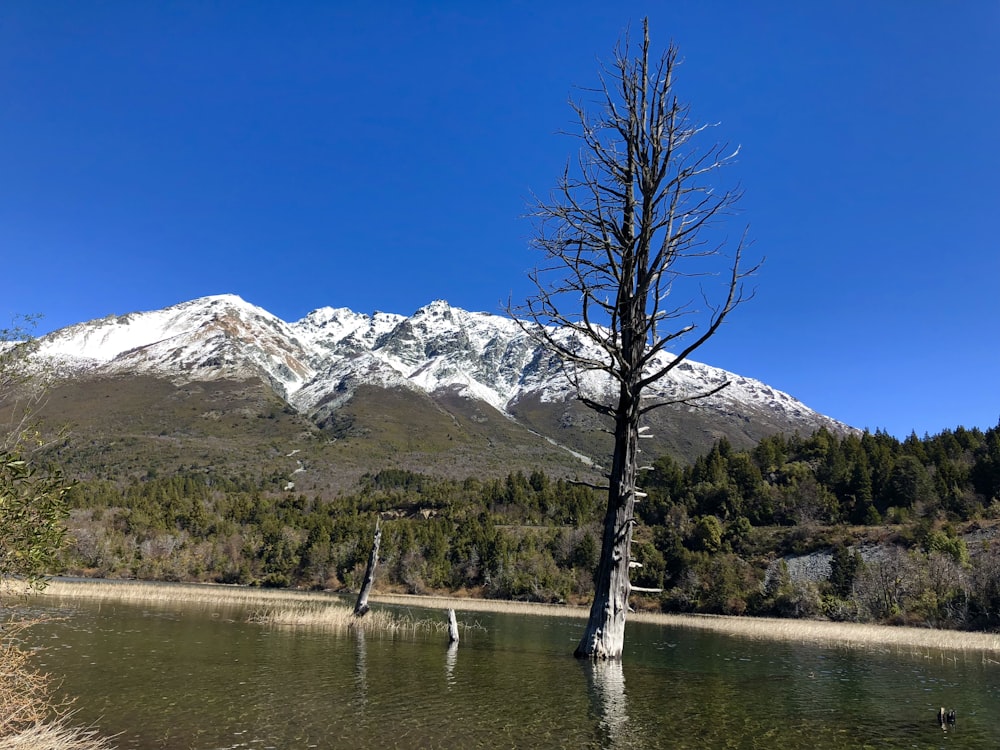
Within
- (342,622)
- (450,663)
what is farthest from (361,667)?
(342,622)

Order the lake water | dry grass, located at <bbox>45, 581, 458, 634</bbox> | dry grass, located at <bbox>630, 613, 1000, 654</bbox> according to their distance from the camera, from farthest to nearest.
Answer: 1. dry grass, located at <bbox>630, 613, 1000, 654</bbox>
2. dry grass, located at <bbox>45, 581, 458, 634</bbox>
3. the lake water

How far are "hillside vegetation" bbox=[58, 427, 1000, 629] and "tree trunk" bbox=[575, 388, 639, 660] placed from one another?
50.7m

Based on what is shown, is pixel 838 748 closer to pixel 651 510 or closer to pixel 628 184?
pixel 628 184

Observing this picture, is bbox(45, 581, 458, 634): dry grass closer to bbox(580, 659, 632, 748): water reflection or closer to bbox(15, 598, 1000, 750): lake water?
bbox(15, 598, 1000, 750): lake water

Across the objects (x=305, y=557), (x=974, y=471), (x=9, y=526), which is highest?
(x=974, y=471)

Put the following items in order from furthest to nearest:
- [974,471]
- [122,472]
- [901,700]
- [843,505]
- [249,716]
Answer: [122,472], [843,505], [974,471], [901,700], [249,716]

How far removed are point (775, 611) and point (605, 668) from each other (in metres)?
56.8

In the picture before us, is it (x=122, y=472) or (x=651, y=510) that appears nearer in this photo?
(x=651, y=510)

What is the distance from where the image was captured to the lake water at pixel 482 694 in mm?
11734

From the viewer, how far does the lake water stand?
11734 mm

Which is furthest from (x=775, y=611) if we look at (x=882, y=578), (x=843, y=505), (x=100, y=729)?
(x=100, y=729)

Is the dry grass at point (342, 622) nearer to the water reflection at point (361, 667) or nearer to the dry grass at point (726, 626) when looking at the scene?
the dry grass at point (726, 626)

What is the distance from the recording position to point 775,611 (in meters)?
66.2

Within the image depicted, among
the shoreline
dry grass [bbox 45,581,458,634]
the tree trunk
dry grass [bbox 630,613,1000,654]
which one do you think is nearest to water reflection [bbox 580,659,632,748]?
the tree trunk
